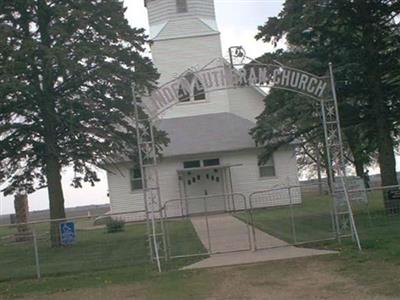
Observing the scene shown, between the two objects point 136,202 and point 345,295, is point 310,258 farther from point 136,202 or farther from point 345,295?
point 136,202

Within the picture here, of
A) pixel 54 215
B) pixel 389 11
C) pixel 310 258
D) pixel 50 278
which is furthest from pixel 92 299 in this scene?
pixel 389 11

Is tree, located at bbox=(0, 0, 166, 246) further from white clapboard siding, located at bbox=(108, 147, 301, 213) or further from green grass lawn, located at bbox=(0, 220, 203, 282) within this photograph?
white clapboard siding, located at bbox=(108, 147, 301, 213)

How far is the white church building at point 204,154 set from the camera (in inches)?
1403

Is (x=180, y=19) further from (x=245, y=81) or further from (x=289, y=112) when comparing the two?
(x=245, y=81)

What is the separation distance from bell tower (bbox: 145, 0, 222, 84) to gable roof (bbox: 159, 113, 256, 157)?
10.8 ft

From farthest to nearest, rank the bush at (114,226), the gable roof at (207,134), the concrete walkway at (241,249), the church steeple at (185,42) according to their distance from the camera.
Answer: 1. the church steeple at (185,42)
2. the gable roof at (207,134)
3. the bush at (114,226)
4. the concrete walkway at (241,249)

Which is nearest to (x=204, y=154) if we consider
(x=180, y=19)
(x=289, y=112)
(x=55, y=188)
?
(x=180, y=19)

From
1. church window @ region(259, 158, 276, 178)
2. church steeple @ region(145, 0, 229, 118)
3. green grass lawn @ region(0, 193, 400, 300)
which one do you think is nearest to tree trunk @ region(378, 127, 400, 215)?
green grass lawn @ region(0, 193, 400, 300)

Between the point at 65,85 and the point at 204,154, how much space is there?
14.4 m

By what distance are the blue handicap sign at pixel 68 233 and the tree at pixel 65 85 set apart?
4741 millimetres

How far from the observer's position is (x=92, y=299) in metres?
11.8

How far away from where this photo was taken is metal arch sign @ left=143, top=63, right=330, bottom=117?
16.1 metres

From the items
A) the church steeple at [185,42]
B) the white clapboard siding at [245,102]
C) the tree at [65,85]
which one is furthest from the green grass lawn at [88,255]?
the white clapboard siding at [245,102]

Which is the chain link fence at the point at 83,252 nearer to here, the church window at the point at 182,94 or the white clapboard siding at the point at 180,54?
the church window at the point at 182,94
